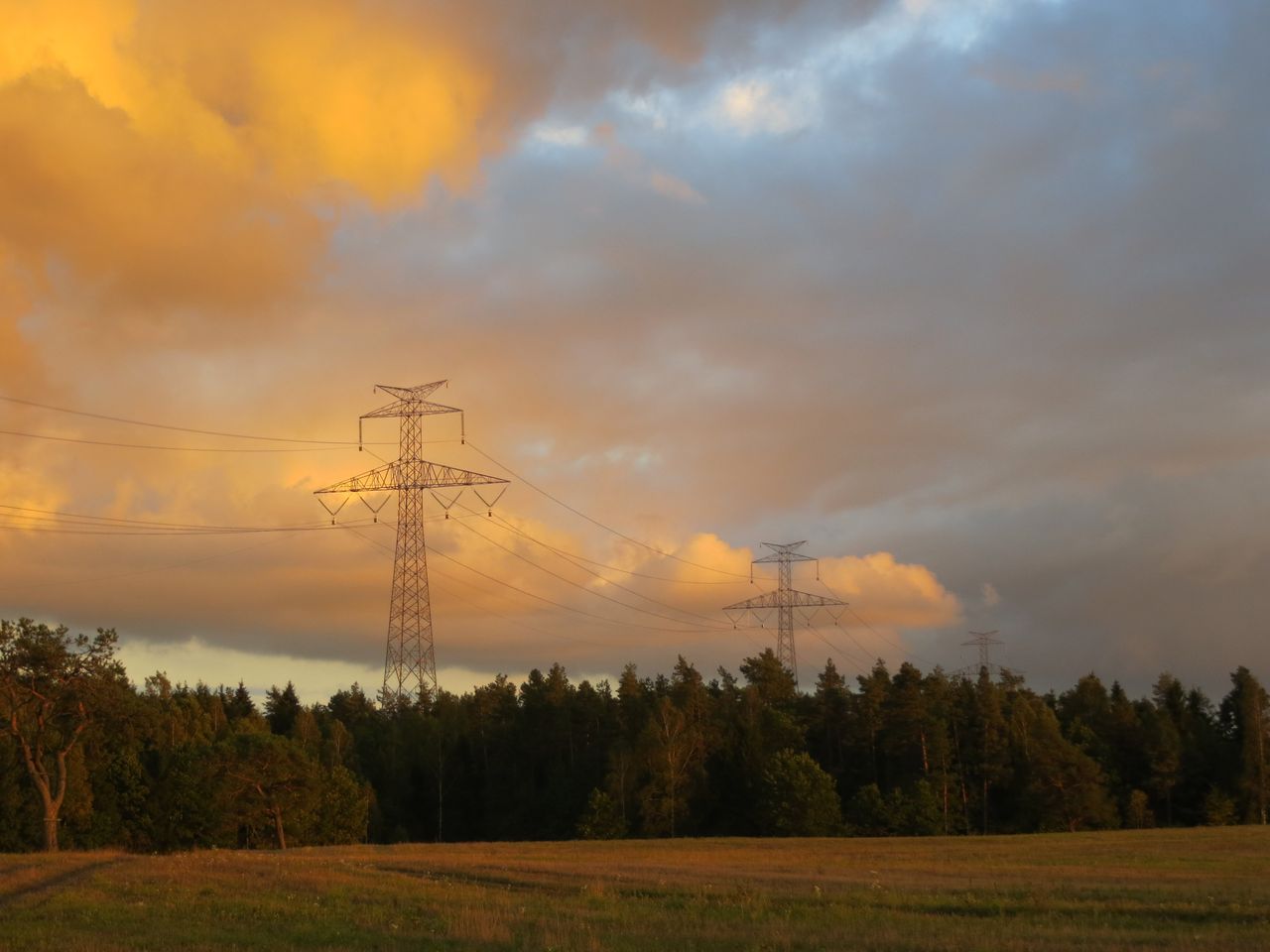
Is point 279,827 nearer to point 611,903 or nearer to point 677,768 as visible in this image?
point 677,768

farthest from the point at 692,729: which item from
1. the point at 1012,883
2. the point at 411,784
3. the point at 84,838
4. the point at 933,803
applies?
the point at 1012,883

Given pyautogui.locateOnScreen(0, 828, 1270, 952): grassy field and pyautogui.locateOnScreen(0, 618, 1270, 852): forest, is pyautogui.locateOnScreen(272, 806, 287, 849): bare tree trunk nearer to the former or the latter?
pyautogui.locateOnScreen(0, 618, 1270, 852): forest

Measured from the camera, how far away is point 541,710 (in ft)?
481

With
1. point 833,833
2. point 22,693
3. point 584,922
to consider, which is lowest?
point 833,833

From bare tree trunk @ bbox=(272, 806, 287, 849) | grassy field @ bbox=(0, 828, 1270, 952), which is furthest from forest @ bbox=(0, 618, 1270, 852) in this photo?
grassy field @ bbox=(0, 828, 1270, 952)

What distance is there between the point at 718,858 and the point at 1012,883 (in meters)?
24.4

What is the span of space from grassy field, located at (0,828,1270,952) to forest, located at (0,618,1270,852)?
43.9 meters

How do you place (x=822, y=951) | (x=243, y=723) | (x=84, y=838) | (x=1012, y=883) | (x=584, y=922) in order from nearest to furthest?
1. (x=822, y=951)
2. (x=584, y=922)
3. (x=1012, y=883)
4. (x=84, y=838)
5. (x=243, y=723)

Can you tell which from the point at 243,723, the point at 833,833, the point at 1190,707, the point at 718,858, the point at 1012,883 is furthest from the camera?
the point at 1190,707

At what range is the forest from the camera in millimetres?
101688

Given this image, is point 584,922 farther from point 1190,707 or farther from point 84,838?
point 1190,707

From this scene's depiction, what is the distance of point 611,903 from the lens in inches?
1431

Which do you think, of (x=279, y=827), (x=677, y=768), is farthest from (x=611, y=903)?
(x=677, y=768)

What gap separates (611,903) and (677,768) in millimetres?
89594
